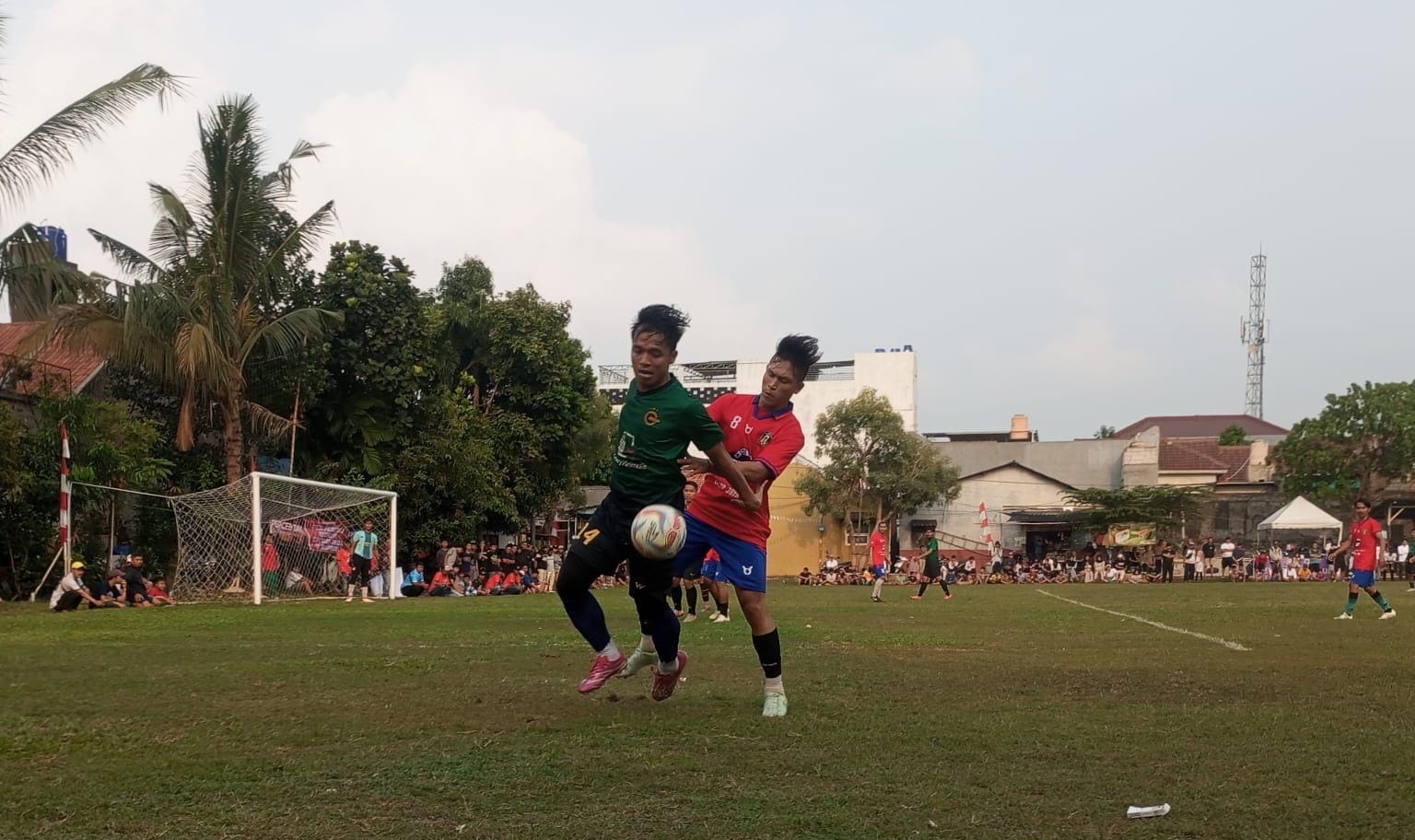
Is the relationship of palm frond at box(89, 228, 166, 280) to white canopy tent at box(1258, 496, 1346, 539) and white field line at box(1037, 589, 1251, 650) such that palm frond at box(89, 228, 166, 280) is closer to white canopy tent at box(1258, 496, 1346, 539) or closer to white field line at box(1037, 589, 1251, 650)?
white field line at box(1037, 589, 1251, 650)

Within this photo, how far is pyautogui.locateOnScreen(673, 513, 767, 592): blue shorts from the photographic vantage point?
688cm

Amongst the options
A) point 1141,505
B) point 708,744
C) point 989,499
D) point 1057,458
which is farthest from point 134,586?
point 1057,458

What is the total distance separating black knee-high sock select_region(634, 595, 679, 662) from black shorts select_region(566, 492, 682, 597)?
8cm

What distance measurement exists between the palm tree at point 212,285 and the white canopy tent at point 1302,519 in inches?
1395

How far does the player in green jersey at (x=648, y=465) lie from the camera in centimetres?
650

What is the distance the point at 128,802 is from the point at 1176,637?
36.3 ft

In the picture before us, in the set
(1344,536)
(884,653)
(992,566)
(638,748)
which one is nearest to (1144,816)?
(638,748)

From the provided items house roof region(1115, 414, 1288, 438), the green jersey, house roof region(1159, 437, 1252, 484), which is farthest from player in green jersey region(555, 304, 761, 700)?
house roof region(1115, 414, 1288, 438)

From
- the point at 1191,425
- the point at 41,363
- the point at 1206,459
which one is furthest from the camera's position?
the point at 1191,425

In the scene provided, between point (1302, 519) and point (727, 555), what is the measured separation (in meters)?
44.1

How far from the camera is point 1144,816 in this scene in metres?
4.16

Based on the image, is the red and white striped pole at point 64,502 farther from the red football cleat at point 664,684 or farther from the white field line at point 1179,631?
the red football cleat at point 664,684

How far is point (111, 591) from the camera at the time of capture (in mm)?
20875

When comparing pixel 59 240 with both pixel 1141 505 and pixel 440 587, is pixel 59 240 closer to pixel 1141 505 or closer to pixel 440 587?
pixel 440 587
